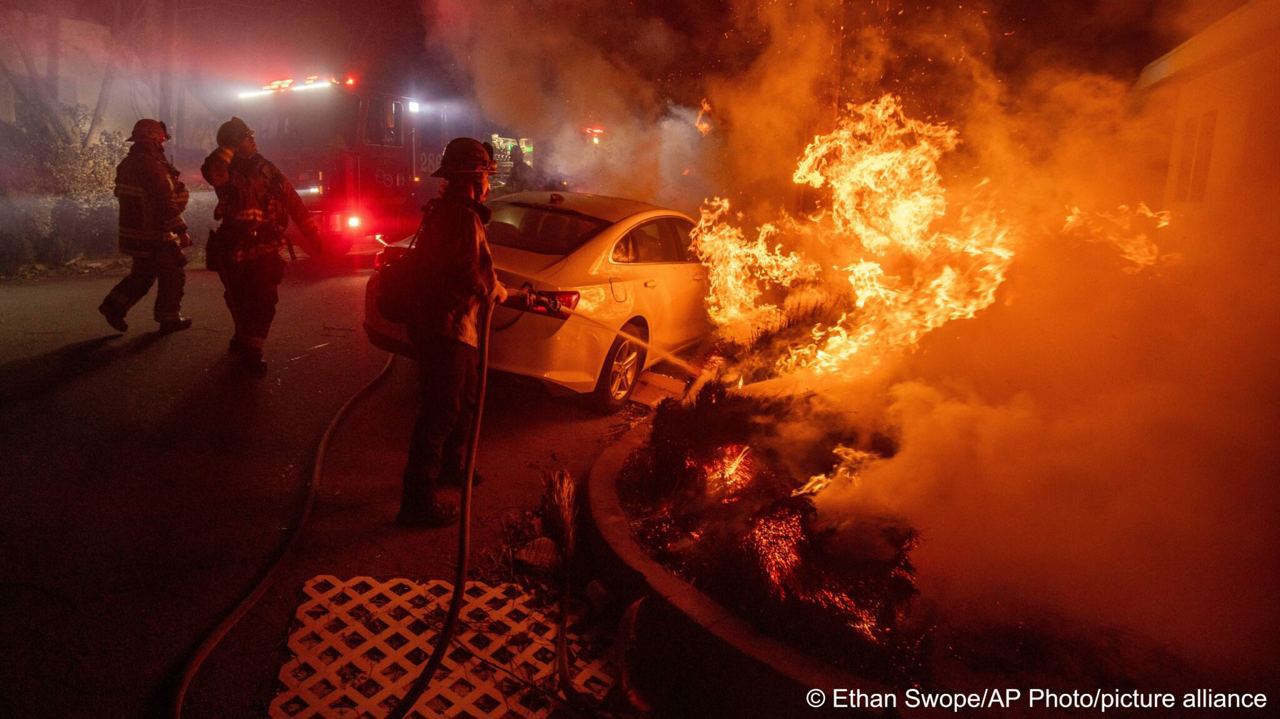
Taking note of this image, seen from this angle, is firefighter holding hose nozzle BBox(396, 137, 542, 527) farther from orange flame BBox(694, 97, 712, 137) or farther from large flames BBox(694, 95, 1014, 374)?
orange flame BBox(694, 97, 712, 137)

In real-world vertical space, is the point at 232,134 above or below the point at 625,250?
above

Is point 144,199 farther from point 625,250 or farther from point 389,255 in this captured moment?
point 625,250

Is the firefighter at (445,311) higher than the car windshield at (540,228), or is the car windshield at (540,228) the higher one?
the car windshield at (540,228)

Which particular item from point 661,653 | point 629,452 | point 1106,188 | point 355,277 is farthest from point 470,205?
point 355,277

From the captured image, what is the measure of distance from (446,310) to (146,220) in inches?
188

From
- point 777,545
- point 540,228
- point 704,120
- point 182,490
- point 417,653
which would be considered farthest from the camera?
point 704,120

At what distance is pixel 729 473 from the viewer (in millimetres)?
3914

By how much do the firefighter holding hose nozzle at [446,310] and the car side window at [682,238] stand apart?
9.86ft

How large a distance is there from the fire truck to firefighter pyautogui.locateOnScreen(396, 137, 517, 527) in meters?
8.11

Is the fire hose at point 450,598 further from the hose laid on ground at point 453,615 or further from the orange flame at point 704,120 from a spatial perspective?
the orange flame at point 704,120

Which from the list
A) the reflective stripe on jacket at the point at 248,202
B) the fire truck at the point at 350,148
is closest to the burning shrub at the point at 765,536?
the reflective stripe on jacket at the point at 248,202

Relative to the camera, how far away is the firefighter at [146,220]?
276 inches

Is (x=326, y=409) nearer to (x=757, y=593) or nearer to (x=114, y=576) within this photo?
(x=114, y=576)

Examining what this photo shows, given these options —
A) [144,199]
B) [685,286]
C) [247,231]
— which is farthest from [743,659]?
[144,199]
